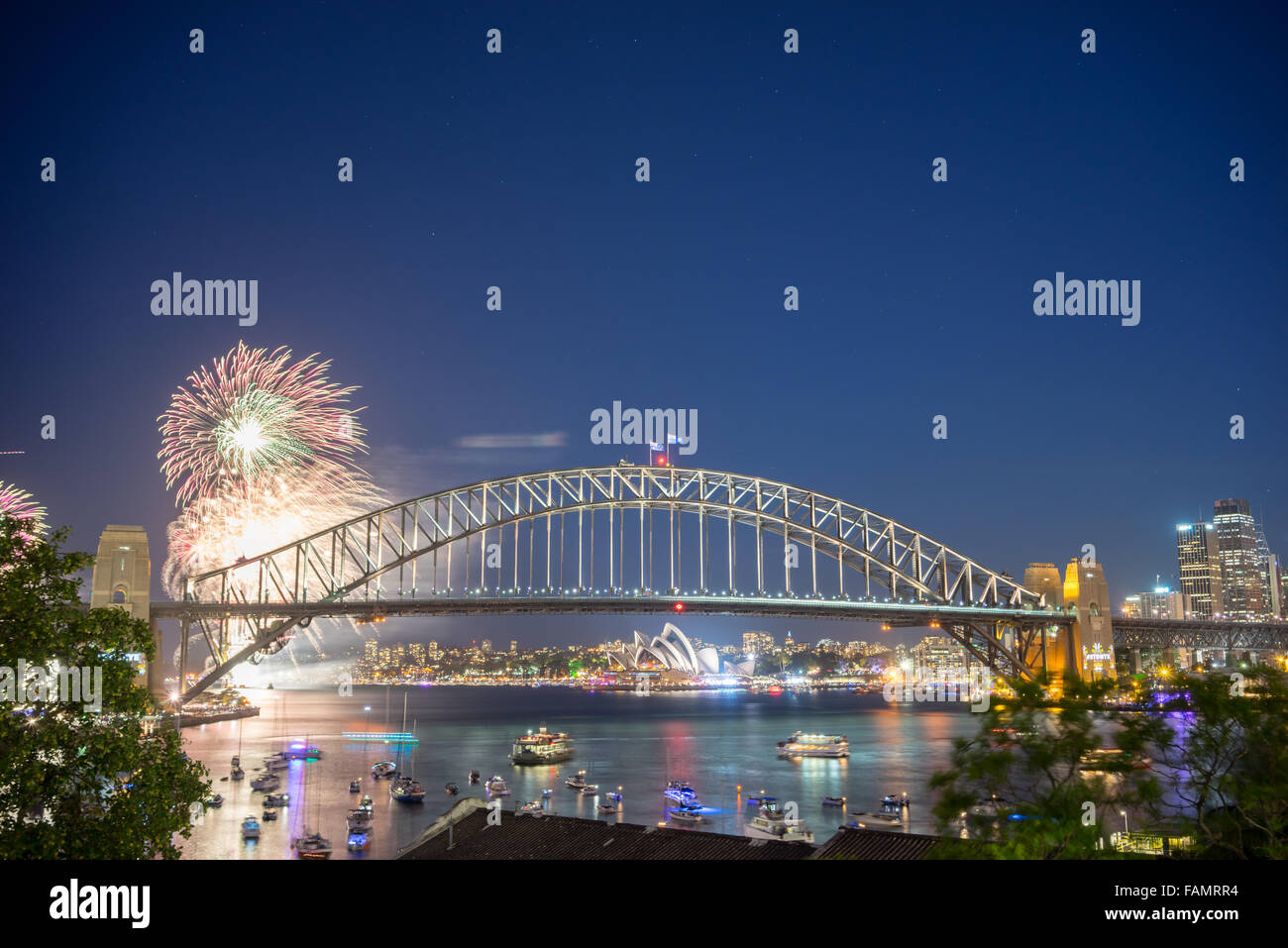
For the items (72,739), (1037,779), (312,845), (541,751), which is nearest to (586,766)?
(541,751)

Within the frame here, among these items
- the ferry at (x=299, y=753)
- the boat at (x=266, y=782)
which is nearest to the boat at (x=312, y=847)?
the boat at (x=266, y=782)

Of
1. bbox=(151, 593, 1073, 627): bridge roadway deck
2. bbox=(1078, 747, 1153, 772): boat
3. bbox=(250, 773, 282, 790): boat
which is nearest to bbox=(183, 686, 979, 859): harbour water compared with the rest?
bbox=(250, 773, 282, 790): boat

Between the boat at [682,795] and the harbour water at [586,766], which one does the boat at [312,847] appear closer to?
the harbour water at [586,766]

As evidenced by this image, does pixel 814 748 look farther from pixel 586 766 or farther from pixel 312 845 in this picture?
pixel 312 845

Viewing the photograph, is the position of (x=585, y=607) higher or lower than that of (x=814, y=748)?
higher
